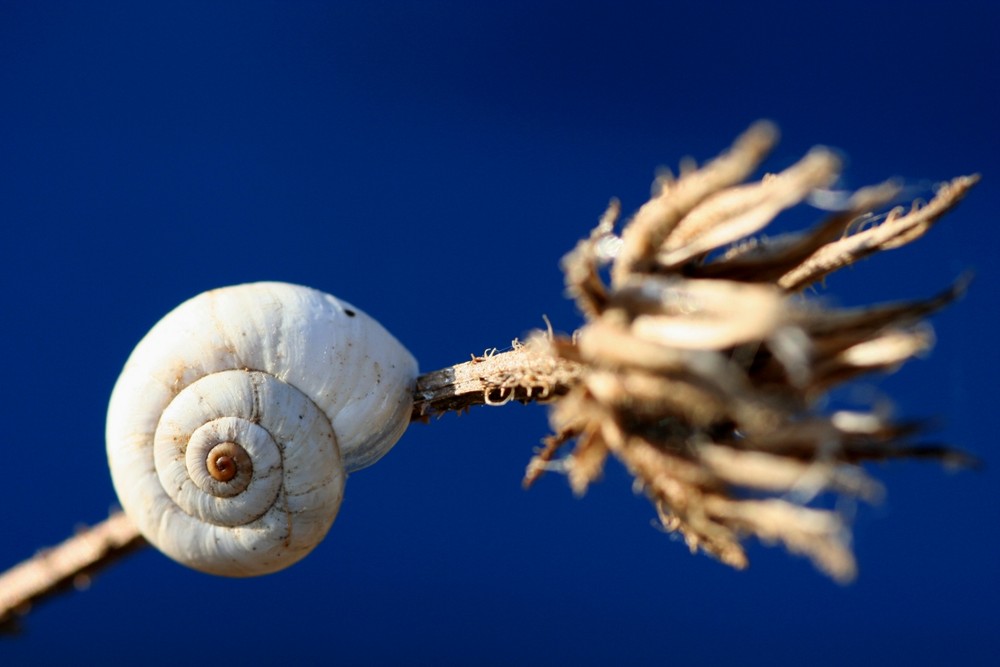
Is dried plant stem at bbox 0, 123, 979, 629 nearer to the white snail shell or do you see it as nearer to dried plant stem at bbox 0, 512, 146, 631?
the white snail shell

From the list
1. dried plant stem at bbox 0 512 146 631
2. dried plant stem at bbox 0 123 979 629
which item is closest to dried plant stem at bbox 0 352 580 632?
dried plant stem at bbox 0 512 146 631

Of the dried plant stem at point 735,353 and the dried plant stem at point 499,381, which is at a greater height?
the dried plant stem at point 499,381

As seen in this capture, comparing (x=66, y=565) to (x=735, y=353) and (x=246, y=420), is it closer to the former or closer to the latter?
(x=246, y=420)

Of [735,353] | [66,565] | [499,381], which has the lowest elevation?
[735,353]

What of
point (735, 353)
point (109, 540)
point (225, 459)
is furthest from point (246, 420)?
point (735, 353)

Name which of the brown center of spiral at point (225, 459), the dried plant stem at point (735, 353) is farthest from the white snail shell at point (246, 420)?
the dried plant stem at point (735, 353)

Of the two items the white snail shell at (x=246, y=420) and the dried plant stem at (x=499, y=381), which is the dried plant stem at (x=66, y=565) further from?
the dried plant stem at (x=499, y=381)

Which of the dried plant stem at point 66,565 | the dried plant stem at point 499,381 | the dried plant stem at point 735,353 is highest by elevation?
the dried plant stem at point 66,565

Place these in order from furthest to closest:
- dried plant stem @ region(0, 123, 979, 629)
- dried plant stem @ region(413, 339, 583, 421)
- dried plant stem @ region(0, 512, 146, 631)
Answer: dried plant stem @ region(0, 512, 146, 631), dried plant stem @ region(413, 339, 583, 421), dried plant stem @ region(0, 123, 979, 629)

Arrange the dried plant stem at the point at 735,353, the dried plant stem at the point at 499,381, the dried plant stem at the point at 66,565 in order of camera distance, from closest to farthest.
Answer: the dried plant stem at the point at 735,353
the dried plant stem at the point at 499,381
the dried plant stem at the point at 66,565
